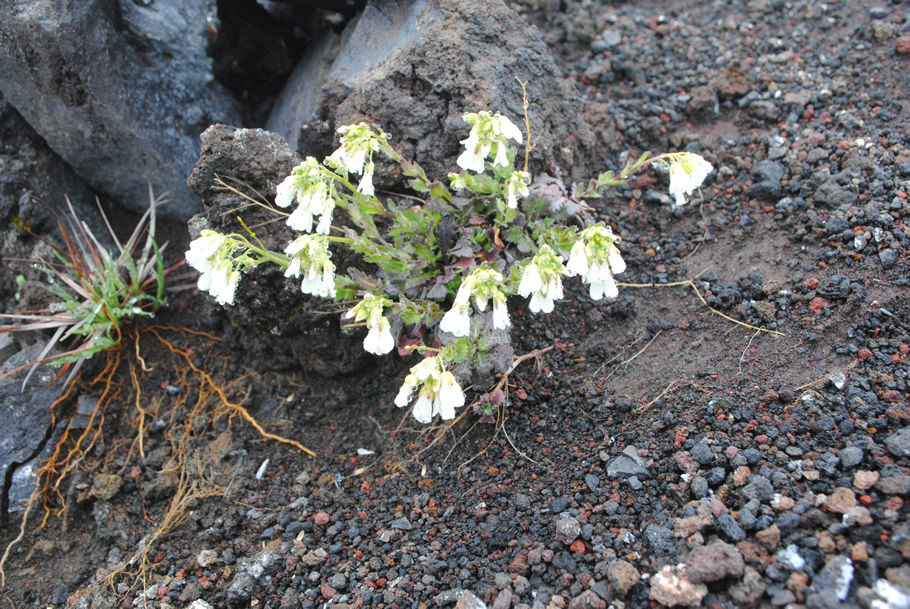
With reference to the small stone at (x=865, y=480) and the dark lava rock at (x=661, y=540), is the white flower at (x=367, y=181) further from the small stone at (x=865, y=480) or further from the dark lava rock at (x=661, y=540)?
the small stone at (x=865, y=480)

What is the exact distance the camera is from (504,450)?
113 inches

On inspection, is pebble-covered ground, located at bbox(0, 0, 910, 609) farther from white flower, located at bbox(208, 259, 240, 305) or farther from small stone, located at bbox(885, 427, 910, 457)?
white flower, located at bbox(208, 259, 240, 305)

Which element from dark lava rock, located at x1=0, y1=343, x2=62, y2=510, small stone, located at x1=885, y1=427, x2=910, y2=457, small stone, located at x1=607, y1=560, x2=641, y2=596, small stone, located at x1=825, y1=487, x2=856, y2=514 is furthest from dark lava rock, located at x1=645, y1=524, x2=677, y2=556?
dark lava rock, located at x1=0, y1=343, x2=62, y2=510

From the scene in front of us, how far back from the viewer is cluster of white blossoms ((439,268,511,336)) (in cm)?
238

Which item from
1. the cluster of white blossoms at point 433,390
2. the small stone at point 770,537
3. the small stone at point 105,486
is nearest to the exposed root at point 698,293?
the small stone at point 770,537

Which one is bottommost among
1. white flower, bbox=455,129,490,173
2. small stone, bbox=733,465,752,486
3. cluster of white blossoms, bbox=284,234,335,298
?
small stone, bbox=733,465,752,486

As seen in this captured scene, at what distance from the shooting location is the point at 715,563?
2.00 m

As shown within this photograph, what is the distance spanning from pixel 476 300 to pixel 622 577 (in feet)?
3.43

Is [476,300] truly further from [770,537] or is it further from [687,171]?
[770,537]

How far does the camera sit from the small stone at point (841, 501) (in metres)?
2.02

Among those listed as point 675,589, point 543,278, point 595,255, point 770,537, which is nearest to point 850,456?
point 770,537

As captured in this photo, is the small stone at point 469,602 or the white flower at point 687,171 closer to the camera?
the small stone at point 469,602

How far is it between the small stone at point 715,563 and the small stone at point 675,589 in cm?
2

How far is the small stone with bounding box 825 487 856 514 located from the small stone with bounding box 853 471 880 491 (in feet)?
0.12
